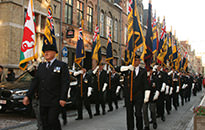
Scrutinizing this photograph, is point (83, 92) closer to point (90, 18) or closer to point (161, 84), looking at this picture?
point (161, 84)

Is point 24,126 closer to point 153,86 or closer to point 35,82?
Answer: point 35,82

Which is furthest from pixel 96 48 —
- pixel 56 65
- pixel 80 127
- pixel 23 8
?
pixel 56 65

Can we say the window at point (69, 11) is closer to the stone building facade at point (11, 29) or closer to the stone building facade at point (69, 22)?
the stone building facade at point (69, 22)

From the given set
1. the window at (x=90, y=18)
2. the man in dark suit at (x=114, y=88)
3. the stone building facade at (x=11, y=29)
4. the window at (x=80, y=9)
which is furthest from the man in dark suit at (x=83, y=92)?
the window at (x=90, y=18)

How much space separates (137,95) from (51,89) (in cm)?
230

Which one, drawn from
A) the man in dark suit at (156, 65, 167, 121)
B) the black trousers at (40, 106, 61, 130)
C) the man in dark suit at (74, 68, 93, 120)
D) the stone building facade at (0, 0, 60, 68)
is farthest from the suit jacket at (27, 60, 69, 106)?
the stone building facade at (0, 0, 60, 68)

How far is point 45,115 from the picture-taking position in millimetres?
4633

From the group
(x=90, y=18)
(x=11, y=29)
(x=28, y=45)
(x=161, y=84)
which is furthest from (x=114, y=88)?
(x=90, y=18)

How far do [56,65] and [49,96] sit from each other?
62 centimetres

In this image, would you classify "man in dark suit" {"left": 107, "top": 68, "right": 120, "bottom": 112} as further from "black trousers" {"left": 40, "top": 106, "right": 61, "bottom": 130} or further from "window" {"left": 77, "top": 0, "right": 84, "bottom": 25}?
"window" {"left": 77, "top": 0, "right": 84, "bottom": 25}

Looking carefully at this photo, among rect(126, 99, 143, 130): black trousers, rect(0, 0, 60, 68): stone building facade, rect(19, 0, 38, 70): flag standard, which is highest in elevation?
rect(0, 0, 60, 68): stone building facade

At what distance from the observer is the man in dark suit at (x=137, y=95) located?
5.82 meters

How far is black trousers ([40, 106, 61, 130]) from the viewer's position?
4.49 metres

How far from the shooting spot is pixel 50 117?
4496 millimetres
